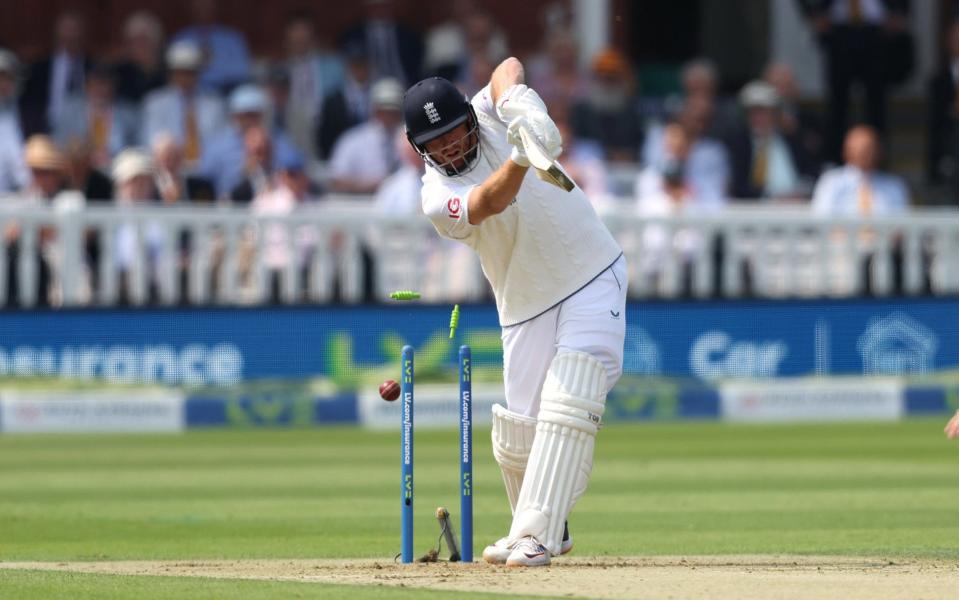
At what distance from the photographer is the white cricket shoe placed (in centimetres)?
596

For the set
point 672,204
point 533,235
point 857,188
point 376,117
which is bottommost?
point 533,235

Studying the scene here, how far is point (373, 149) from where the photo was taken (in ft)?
46.6

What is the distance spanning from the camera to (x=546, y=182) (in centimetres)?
609

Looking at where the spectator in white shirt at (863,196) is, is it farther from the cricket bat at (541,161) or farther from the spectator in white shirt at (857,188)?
Result: the cricket bat at (541,161)

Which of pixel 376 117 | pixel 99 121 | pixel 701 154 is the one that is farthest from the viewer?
pixel 701 154

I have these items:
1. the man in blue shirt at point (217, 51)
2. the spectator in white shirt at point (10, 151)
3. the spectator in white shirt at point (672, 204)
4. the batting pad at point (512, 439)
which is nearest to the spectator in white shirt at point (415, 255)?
the spectator in white shirt at point (672, 204)

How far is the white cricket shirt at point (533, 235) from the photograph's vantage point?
6.11 meters

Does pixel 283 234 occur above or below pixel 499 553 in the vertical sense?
above

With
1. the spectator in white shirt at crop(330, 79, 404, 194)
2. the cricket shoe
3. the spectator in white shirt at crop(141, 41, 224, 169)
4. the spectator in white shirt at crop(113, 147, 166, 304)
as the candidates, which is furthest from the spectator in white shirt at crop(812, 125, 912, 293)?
the cricket shoe

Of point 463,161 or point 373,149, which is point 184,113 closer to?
point 373,149

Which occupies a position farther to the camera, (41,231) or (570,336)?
(41,231)

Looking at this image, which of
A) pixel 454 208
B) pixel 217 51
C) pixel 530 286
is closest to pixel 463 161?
pixel 454 208

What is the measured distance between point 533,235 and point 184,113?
8678 millimetres

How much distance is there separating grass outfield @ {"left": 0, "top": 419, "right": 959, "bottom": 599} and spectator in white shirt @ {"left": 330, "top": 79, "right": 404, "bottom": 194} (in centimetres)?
262
